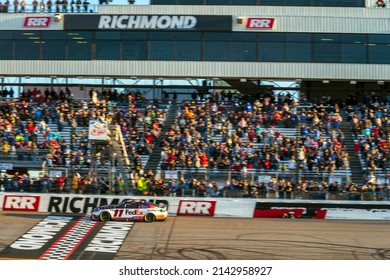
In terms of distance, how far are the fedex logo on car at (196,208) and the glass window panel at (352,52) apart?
1435 cm

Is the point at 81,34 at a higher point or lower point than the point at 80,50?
higher

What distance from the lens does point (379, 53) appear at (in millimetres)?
37594

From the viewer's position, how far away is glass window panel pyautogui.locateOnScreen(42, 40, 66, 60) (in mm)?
38656

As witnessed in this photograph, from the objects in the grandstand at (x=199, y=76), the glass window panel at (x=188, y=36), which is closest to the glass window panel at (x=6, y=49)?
the grandstand at (x=199, y=76)

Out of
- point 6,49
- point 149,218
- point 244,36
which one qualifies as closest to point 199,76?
point 244,36

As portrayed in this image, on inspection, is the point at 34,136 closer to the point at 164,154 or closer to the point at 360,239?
the point at 164,154

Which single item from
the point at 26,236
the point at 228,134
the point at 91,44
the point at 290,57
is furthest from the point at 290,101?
the point at 26,236

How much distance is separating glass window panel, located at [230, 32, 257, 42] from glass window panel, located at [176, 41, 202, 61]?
2.19m

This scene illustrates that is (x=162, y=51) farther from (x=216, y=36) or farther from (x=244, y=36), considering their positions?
(x=244, y=36)

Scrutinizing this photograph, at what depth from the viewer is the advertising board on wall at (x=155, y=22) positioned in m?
37.7

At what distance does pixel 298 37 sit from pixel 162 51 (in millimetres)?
8402

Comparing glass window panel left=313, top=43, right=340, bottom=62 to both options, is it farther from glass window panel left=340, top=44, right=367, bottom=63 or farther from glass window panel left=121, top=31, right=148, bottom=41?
glass window panel left=121, top=31, right=148, bottom=41

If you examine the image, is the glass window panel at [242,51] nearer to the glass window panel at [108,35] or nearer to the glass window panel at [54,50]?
the glass window panel at [108,35]

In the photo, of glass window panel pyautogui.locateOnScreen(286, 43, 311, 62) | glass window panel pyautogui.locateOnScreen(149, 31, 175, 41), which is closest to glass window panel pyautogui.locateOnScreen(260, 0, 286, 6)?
glass window panel pyautogui.locateOnScreen(286, 43, 311, 62)
